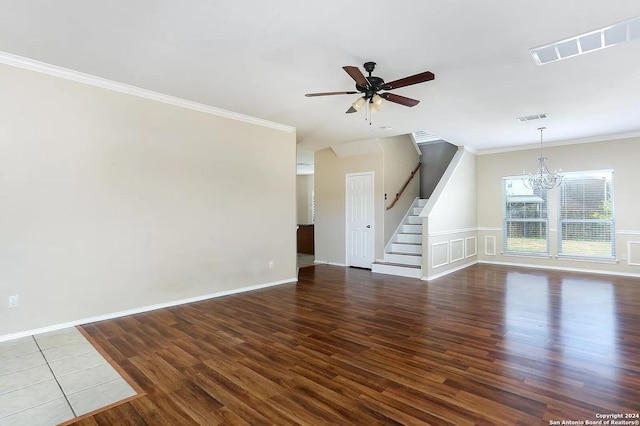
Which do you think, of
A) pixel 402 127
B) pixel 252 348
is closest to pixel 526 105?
pixel 402 127

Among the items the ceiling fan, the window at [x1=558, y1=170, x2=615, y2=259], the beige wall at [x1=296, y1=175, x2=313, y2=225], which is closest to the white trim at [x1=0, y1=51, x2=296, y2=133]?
the ceiling fan

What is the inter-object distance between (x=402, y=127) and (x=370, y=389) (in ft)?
15.5

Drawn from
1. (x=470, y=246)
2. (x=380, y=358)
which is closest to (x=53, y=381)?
(x=380, y=358)

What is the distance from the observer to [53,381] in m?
2.54

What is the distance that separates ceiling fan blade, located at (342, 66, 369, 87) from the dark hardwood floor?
250cm

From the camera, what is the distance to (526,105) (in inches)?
186

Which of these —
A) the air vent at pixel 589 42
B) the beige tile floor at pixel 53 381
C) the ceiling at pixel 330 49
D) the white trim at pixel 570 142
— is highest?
the ceiling at pixel 330 49

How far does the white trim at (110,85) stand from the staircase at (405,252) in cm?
387

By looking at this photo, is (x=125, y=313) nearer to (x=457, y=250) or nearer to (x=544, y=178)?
(x=457, y=250)

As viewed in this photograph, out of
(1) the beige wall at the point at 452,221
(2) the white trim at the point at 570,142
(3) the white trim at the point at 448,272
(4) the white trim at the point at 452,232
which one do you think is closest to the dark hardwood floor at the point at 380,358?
(3) the white trim at the point at 448,272

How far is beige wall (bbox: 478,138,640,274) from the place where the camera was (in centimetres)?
652

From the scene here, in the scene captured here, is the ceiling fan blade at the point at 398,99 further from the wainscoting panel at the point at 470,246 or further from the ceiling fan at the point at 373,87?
the wainscoting panel at the point at 470,246

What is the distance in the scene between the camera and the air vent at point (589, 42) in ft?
9.04

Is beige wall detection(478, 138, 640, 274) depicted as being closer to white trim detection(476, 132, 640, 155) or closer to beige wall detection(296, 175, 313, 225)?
white trim detection(476, 132, 640, 155)
